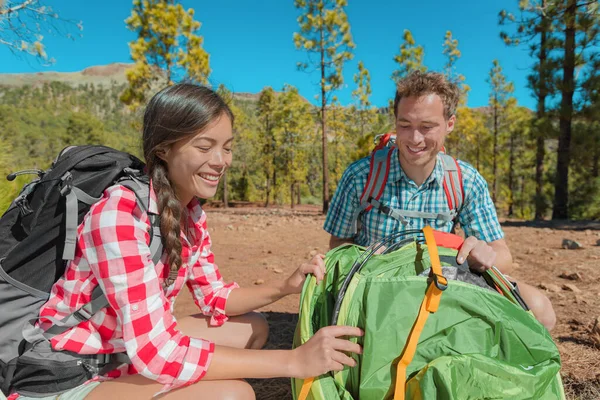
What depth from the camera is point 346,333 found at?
1242 millimetres

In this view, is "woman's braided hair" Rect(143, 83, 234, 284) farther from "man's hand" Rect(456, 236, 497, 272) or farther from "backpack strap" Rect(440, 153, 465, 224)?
"backpack strap" Rect(440, 153, 465, 224)

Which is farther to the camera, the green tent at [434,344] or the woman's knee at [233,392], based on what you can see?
the woman's knee at [233,392]

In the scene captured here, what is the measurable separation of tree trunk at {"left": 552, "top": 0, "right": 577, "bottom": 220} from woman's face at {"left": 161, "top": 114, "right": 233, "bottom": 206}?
11856 mm

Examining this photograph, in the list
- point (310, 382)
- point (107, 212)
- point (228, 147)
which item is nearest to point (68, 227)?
point (107, 212)

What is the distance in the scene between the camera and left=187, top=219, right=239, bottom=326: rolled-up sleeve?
74.4 inches

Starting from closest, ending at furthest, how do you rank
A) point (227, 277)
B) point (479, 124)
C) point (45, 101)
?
point (227, 277) < point (479, 124) < point (45, 101)

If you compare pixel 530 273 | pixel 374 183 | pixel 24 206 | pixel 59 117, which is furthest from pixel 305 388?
pixel 59 117

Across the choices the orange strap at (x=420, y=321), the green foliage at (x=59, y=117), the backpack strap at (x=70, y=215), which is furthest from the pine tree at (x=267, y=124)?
the orange strap at (x=420, y=321)

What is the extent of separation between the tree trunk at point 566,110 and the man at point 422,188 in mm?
10613

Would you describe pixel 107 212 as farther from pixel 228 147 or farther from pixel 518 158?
pixel 518 158

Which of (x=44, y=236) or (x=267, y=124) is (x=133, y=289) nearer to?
Result: (x=44, y=236)

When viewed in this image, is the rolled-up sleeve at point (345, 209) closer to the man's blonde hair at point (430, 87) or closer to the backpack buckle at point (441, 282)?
the man's blonde hair at point (430, 87)

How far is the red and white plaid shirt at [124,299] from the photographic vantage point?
121 centimetres

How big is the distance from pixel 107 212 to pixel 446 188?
172 centimetres
